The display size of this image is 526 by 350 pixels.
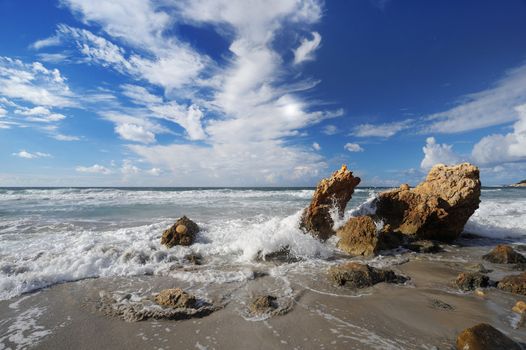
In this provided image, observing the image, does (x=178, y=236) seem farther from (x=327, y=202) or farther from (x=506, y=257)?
(x=506, y=257)

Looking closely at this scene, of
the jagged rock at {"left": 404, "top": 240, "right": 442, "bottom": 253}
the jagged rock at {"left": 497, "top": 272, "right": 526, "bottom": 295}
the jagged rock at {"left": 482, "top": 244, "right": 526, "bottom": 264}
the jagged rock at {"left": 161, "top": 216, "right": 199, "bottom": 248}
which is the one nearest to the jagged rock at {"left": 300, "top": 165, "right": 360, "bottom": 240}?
the jagged rock at {"left": 404, "top": 240, "right": 442, "bottom": 253}

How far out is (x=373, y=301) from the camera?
4.63 meters

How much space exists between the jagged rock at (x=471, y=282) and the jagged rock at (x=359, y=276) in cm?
96

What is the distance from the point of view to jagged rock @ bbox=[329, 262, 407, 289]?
17.3 ft

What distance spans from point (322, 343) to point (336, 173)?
260 inches

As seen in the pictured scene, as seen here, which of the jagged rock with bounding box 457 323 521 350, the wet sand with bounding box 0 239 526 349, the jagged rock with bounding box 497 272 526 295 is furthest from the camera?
the jagged rock with bounding box 497 272 526 295

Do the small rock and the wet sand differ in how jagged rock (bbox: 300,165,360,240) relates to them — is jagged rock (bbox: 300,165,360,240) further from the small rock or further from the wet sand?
the small rock

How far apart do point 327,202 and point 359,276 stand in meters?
4.06

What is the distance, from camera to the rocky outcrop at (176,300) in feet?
14.3

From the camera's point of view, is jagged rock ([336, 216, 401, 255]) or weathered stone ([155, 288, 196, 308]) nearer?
weathered stone ([155, 288, 196, 308])

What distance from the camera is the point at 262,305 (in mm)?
4352

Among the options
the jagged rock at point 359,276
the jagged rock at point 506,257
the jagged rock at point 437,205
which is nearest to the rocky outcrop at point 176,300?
the jagged rock at point 359,276

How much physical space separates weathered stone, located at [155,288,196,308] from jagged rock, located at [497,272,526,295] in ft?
18.0

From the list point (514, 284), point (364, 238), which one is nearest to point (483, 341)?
point (514, 284)
